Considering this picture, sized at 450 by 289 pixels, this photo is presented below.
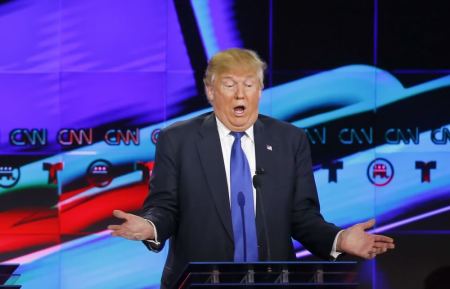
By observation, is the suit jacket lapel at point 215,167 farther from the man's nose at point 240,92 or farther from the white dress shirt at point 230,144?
the man's nose at point 240,92

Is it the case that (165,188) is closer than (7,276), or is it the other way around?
(7,276)

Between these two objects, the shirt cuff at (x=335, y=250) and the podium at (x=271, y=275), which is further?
the shirt cuff at (x=335, y=250)

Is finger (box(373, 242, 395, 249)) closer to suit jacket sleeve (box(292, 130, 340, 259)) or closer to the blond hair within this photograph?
suit jacket sleeve (box(292, 130, 340, 259))

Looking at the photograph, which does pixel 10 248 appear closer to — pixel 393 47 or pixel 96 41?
pixel 96 41

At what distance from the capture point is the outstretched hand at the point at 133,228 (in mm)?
2768

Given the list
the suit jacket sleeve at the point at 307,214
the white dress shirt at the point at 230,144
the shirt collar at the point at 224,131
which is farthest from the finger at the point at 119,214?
the suit jacket sleeve at the point at 307,214

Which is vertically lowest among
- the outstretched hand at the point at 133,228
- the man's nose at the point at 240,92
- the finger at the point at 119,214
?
the outstretched hand at the point at 133,228

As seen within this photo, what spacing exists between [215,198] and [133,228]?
0.42 meters

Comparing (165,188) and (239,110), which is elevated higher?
(239,110)

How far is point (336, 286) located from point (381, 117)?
4.04m

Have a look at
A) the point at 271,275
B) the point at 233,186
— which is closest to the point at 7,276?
the point at 271,275

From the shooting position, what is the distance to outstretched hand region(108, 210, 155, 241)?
277 centimetres

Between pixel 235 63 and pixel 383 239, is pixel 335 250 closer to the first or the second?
pixel 383 239

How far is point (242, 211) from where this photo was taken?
309 cm
